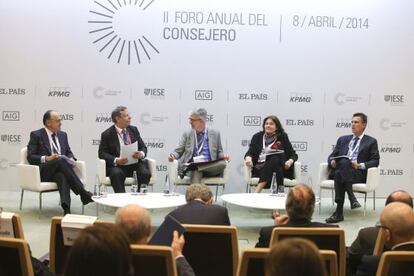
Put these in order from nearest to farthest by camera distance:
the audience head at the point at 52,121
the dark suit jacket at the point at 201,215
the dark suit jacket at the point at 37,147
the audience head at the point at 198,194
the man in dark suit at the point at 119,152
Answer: the dark suit jacket at the point at 201,215, the audience head at the point at 198,194, the dark suit jacket at the point at 37,147, the audience head at the point at 52,121, the man in dark suit at the point at 119,152

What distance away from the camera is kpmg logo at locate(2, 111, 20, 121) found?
765cm

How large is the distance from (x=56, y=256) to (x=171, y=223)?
2.74 feet

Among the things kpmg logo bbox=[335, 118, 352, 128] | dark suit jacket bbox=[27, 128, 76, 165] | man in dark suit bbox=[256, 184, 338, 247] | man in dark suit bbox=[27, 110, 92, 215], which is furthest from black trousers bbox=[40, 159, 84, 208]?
kpmg logo bbox=[335, 118, 352, 128]

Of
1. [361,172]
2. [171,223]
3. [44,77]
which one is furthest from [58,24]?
[171,223]

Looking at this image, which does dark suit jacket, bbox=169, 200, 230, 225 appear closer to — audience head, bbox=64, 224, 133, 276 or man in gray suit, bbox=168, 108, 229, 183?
audience head, bbox=64, 224, 133, 276

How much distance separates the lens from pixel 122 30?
25.0 feet

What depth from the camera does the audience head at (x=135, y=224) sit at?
7.79 ft

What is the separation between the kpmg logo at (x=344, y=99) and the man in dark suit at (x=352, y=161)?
3.27ft

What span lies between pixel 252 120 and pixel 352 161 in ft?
5.52

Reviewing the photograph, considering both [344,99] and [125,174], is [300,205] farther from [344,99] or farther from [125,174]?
[344,99]

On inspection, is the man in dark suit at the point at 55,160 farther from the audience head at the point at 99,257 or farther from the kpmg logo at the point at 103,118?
the audience head at the point at 99,257

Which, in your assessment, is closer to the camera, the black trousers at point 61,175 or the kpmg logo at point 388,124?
the black trousers at point 61,175

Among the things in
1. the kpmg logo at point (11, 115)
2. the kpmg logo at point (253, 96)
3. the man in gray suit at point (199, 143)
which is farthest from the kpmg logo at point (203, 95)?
→ the kpmg logo at point (11, 115)

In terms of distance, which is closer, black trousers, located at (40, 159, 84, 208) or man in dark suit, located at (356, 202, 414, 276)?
man in dark suit, located at (356, 202, 414, 276)
